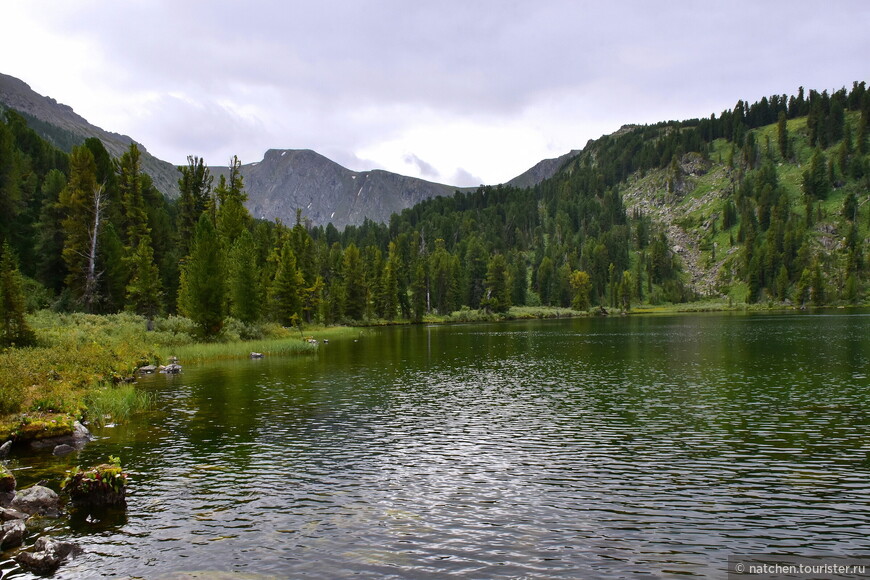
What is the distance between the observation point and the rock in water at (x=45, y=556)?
12.3 metres

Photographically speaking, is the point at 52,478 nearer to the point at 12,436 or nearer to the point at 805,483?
the point at 12,436

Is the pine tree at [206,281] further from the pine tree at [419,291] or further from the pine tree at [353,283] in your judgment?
the pine tree at [419,291]

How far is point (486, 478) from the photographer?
62.2ft

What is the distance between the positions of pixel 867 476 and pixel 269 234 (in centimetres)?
11130

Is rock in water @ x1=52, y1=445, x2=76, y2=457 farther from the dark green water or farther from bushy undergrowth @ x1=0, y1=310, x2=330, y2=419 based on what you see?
bushy undergrowth @ x1=0, y1=310, x2=330, y2=419

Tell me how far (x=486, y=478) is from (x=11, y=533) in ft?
43.8

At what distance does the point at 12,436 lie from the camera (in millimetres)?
22062

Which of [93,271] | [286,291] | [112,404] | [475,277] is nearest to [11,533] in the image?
[112,404]

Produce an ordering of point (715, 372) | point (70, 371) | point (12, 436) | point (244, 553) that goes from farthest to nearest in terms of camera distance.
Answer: point (715, 372) → point (70, 371) → point (12, 436) → point (244, 553)

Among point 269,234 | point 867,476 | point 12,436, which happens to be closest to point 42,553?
point 12,436

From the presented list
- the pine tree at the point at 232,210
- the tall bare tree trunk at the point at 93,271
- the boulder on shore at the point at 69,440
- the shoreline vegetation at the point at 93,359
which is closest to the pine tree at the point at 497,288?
the pine tree at the point at 232,210

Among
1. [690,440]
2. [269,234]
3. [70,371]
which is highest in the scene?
[269,234]

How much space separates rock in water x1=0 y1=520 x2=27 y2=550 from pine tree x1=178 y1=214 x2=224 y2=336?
51949 mm

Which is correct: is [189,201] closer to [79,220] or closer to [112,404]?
[79,220]
